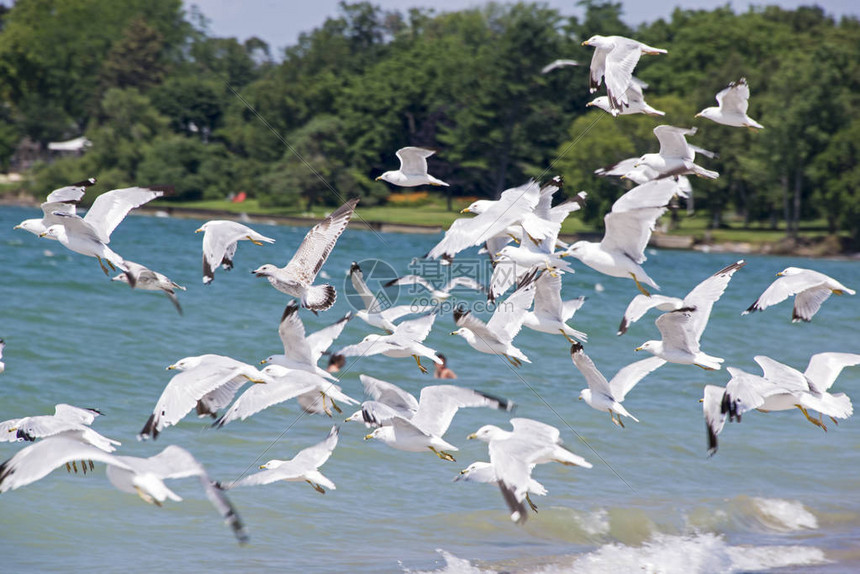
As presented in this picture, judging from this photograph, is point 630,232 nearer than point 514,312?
Yes

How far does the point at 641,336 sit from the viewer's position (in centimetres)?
2002

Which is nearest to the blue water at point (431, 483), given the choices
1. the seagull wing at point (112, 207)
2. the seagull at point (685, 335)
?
the seagull at point (685, 335)

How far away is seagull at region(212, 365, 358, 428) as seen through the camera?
7.93m

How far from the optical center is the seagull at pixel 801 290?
8.83 meters

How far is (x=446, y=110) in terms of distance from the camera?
200ft

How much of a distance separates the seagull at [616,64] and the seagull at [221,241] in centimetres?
325

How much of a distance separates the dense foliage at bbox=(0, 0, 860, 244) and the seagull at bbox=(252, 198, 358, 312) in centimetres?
3461

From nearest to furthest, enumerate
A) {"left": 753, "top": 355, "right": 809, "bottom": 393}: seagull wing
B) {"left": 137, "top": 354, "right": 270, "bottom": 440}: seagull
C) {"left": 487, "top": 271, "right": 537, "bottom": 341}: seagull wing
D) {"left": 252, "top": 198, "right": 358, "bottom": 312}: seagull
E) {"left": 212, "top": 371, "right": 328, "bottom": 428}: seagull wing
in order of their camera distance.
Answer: {"left": 137, "top": 354, "right": 270, "bottom": 440}: seagull → {"left": 212, "top": 371, "right": 328, "bottom": 428}: seagull wing → {"left": 753, "top": 355, "right": 809, "bottom": 393}: seagull wing → {"left": 252, "top": 198, "right": 358, "bottom": 312}: seagull → {"left": 487, "top": 271, "right": 537, "bottom": 341}: seagull wing

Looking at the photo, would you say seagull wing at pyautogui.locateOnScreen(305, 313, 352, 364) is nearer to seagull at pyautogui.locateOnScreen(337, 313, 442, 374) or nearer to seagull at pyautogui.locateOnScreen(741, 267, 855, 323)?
seagull at pyautogui.locateOnScreen(337, 313, 442, 374)

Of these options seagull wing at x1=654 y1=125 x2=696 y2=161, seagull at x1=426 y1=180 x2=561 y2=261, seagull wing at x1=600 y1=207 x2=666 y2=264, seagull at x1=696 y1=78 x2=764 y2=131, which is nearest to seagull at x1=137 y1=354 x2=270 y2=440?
seagull at x1=426 y1=180 x2=561 y2=261

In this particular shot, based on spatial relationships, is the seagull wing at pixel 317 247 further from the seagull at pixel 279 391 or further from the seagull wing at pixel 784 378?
the seagull wing at pixel 784 378

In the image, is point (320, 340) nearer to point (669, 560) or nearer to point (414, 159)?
point (414, 159)

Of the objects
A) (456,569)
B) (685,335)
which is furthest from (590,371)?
(456,569)

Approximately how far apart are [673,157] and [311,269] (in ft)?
11.5
